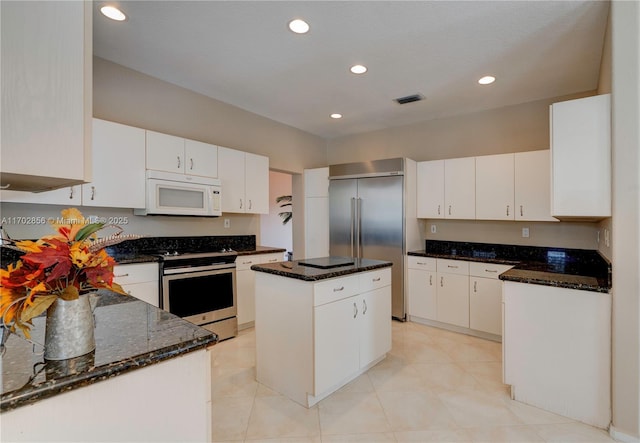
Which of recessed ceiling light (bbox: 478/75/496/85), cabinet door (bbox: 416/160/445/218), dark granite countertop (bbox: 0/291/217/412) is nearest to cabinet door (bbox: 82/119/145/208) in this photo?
dark granite countertop (bbox: 0/291/217/412)

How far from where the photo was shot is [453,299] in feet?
12.0

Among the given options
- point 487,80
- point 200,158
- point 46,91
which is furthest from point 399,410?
point 487,80

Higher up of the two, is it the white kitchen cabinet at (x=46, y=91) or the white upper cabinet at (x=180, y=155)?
the white upper cabinet at (x=180, y=155)

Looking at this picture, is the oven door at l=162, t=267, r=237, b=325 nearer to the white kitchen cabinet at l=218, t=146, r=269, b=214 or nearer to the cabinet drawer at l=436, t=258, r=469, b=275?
the white kitchen cabinet at l=218, t=146, r=269, b=214

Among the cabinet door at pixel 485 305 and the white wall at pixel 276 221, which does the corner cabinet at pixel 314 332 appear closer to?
the cabinet door at pixel 485 305

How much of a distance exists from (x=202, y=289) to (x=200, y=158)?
1372 mm

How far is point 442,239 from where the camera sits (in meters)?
4.31

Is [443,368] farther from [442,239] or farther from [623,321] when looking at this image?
[442,239]

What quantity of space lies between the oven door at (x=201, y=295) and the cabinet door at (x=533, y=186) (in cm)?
321

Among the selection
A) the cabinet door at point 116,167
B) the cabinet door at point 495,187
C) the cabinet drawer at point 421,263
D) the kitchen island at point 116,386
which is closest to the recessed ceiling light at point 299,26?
the cabinet door at point 116,167

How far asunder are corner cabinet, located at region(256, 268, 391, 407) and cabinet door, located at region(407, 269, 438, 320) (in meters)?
1.42

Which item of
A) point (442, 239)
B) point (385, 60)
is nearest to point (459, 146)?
point (442, 239)

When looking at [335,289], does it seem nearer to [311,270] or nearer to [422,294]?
[311,270]

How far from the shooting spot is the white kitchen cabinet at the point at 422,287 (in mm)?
3814
